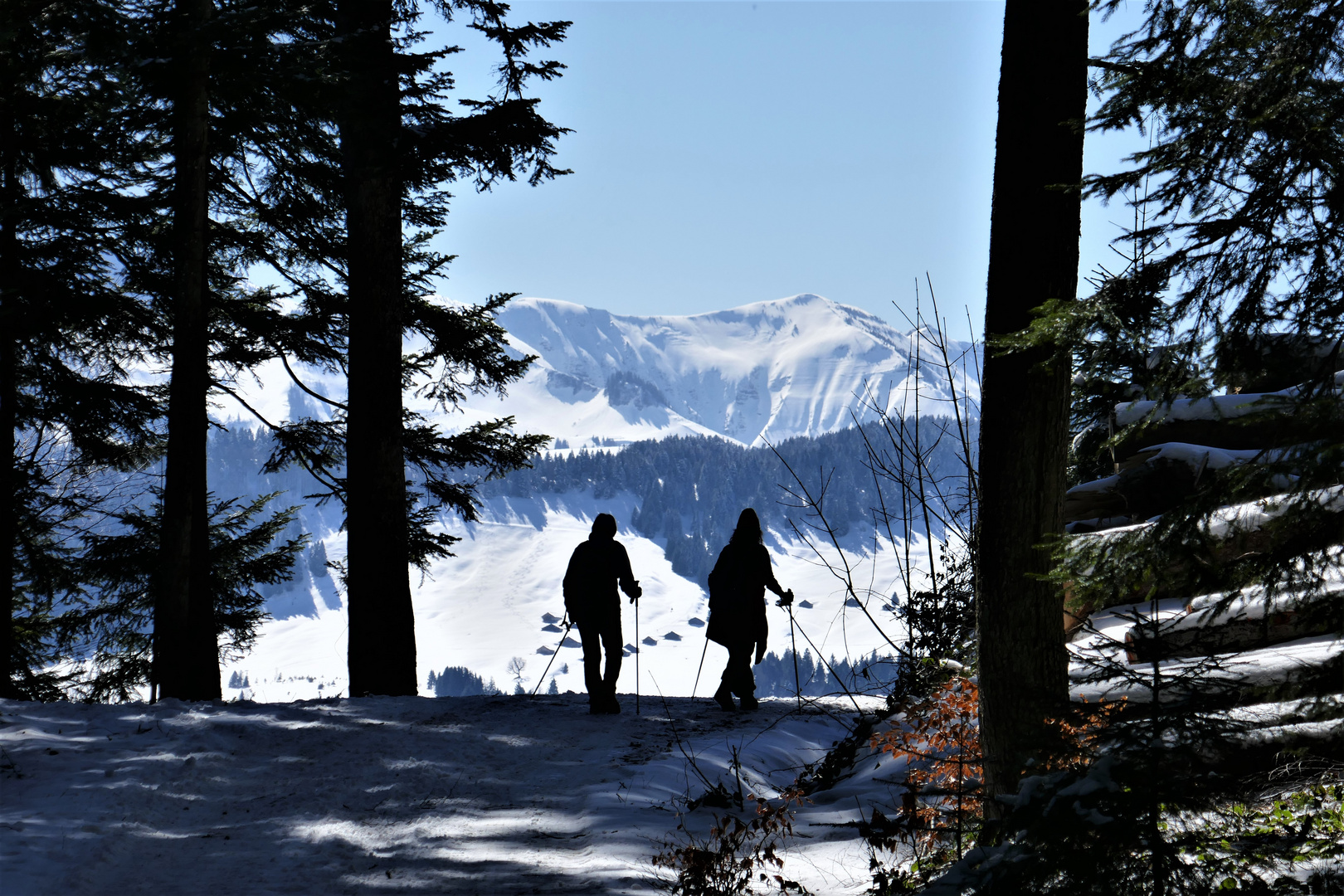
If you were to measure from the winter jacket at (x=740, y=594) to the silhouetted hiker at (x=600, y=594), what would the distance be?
2.69ft

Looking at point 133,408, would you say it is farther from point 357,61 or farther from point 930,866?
point 930,866

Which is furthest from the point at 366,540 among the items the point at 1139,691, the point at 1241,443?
the point at 1241,443

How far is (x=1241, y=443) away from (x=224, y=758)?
33.2 feet

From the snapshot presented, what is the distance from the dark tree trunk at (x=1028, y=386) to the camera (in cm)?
388

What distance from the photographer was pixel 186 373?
835cm

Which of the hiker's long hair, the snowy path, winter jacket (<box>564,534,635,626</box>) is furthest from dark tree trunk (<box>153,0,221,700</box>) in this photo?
the hiker's long hair

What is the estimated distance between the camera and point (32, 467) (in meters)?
11.2

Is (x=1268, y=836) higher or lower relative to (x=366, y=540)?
lower

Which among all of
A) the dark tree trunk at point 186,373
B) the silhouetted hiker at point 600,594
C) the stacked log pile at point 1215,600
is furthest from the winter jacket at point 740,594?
the dark tree trunk at point 186,373

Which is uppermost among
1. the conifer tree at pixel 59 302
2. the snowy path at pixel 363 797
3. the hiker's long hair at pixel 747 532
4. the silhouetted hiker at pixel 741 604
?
the conifer tree at pixel 59 302

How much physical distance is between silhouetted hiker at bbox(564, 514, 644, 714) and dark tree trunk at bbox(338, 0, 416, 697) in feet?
5.85

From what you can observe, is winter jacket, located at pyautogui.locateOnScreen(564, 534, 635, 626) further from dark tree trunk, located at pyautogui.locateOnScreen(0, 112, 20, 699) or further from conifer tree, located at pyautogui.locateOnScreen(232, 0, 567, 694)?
dark tree trunk, located at pyautogui.locateOnScreen(0, 112, 20, 699)

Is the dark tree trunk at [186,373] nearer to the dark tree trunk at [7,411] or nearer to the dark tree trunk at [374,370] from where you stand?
the dark tree trunk at [374,370]

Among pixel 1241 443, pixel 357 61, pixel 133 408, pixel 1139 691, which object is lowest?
pixel 1139 691
